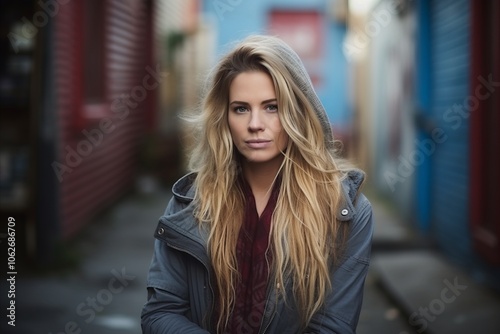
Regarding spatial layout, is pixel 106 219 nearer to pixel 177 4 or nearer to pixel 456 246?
pixel 456 246

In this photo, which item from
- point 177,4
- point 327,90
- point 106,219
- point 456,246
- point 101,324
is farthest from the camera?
point 327,90

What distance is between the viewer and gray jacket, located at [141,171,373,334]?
2385 mm

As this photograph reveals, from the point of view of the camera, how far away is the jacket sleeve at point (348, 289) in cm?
238

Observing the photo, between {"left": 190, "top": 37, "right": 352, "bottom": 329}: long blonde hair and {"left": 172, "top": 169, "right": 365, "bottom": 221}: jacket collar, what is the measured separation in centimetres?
2

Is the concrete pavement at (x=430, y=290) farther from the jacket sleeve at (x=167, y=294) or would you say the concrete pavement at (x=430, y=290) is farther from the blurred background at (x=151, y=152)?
the jacket sleeve at (x=167, y=294)

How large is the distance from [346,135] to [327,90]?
5.07ft

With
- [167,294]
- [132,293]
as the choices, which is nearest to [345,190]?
[167,294]

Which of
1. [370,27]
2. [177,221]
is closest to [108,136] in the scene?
[370,27]

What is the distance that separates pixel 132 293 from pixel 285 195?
4264 millimetres

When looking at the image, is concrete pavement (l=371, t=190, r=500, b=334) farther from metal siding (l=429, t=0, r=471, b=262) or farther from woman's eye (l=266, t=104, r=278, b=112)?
woman's eye (l=266, t=104, r=278, b=112)

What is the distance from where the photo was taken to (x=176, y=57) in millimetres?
15617

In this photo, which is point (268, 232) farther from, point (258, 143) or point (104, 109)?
point (104, 109)

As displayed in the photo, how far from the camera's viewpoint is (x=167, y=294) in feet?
8.07

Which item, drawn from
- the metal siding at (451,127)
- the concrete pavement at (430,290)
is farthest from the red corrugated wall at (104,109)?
the metal siding at (451,127)
